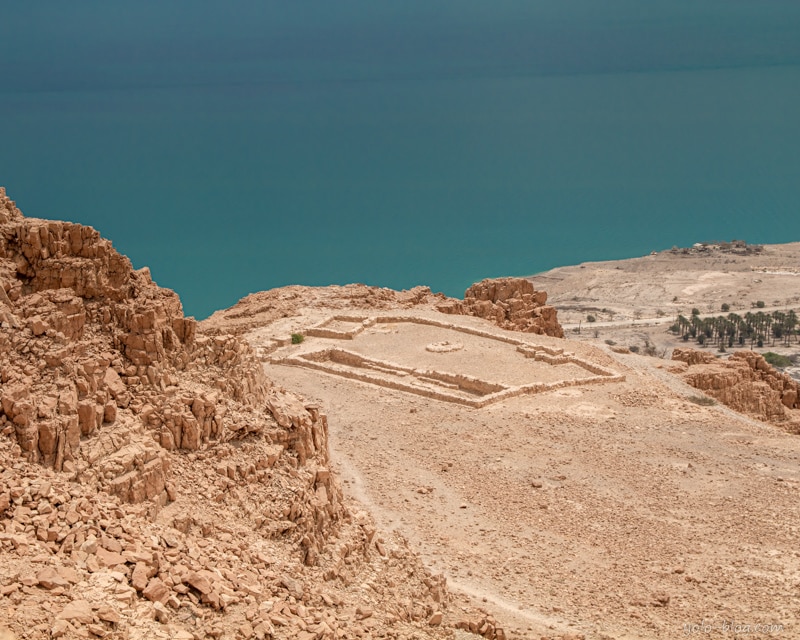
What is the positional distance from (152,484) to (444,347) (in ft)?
58.1

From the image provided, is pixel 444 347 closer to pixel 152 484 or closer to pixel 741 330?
pixel 152 484

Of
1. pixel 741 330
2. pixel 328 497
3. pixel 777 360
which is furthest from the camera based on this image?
pixel 741 330

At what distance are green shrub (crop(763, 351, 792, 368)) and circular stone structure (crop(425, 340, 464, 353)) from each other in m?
22.4

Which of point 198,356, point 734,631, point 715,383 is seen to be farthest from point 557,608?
point 715,383

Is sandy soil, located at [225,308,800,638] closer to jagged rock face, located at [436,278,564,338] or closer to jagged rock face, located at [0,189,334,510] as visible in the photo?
jagged rock face, located at [0,189,334,510]

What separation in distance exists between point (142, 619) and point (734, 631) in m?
7.67

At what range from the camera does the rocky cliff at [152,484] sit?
7812 millimetres

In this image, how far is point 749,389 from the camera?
26375 millimetres

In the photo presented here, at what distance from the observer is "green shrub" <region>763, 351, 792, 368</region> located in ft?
142

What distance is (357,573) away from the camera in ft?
35.5

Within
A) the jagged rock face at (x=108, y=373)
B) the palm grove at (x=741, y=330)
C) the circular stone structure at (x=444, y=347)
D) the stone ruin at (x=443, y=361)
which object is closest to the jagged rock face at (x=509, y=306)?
the stone ruin at (x=443, y=361)

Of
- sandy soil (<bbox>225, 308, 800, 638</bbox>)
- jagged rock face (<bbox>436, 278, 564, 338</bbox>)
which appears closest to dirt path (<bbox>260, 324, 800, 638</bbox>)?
sandy soil (<bbox>225, 308, 800, 638</bbox>)

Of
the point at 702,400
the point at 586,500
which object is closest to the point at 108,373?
the point at 586,500

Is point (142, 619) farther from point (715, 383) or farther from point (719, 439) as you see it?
point (715, 383)
